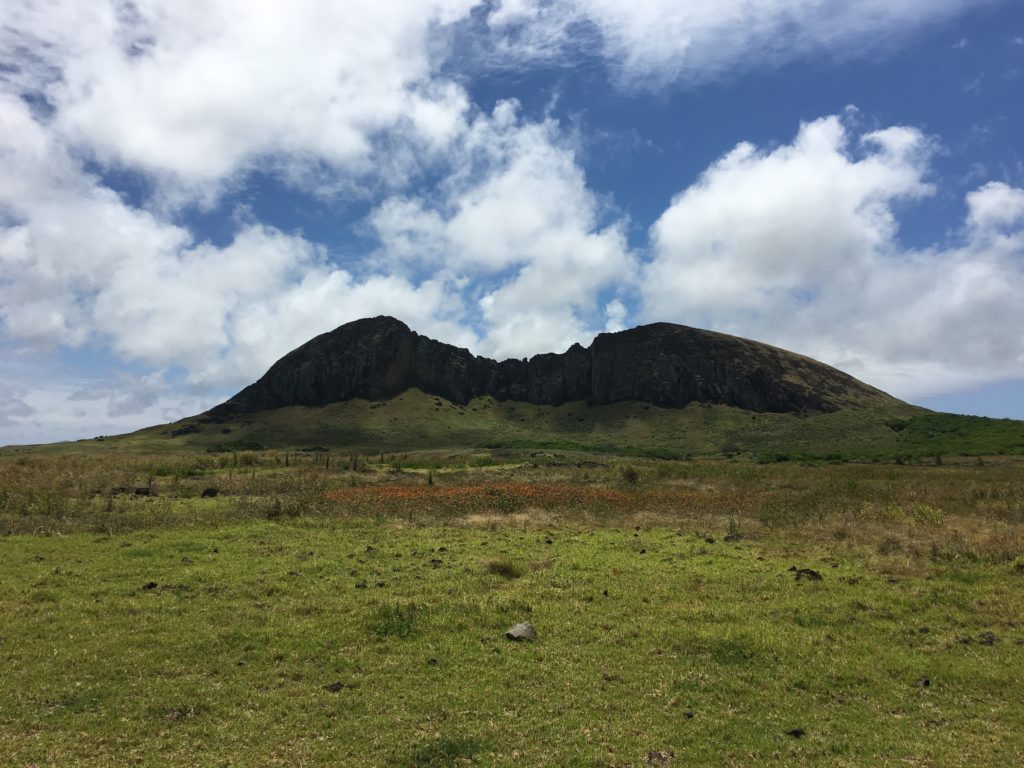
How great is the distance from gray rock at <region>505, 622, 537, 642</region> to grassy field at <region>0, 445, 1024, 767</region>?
10.5 inches

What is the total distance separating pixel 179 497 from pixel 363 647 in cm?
2780

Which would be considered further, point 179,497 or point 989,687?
point 179,497

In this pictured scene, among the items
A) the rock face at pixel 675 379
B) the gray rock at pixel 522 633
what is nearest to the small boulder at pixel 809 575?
the gray rock at pixel 522 633

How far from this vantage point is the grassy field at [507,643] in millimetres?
7891

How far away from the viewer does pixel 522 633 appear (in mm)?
11781

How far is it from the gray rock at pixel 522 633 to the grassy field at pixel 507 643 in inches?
10.5

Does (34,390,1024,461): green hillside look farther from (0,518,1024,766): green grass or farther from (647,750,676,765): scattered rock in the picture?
(647,750,676,765): scattered rock

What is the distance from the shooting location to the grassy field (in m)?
7.89

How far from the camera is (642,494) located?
35281 mm

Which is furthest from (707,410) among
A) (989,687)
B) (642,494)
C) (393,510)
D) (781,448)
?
(989,687)

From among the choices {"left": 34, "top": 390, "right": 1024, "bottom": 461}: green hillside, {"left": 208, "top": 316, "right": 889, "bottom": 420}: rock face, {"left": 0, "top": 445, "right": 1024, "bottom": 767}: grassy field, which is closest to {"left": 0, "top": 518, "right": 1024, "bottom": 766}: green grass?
{"left": 0, "top": 445, "right": 1024, "bottom": 767}: grassy field

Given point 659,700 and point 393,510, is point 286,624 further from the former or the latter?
point 393,510

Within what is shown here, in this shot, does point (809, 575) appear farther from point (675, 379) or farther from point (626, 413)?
point (675, 379)

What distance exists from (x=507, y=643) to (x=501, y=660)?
33.0 inches
